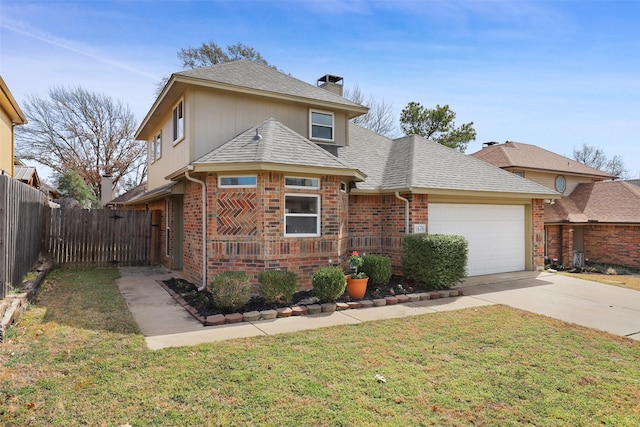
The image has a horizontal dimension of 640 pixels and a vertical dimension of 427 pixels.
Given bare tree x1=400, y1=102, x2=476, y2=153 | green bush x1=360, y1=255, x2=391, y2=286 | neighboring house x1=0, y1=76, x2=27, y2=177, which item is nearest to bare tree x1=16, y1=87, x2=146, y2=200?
neighboring house x1=0, y1=76, x2=27, y2=177

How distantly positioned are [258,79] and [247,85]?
104 centimetres

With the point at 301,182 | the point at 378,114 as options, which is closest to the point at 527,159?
the point at 378,114

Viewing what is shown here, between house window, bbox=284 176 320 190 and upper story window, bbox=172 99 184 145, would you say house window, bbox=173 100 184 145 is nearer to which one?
upper story window, bbox=172 99 184 145

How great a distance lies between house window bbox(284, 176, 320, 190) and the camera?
27.8 feet

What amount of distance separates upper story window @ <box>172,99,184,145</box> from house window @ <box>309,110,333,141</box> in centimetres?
389

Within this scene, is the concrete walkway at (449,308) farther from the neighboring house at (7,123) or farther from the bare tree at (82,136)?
the bare tree at (82,136)

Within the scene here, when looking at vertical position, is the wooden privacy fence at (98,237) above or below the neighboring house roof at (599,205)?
below

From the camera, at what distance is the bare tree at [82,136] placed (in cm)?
2948

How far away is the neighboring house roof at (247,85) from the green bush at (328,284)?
5829mm

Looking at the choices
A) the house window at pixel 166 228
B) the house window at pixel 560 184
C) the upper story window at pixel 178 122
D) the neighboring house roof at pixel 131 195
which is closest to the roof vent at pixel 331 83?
the upper story window at pixel 178 122

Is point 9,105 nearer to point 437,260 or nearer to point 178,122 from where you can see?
point 178,122

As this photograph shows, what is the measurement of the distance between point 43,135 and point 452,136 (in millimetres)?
31619

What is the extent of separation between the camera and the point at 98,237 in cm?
1286

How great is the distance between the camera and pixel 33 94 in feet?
95.6
